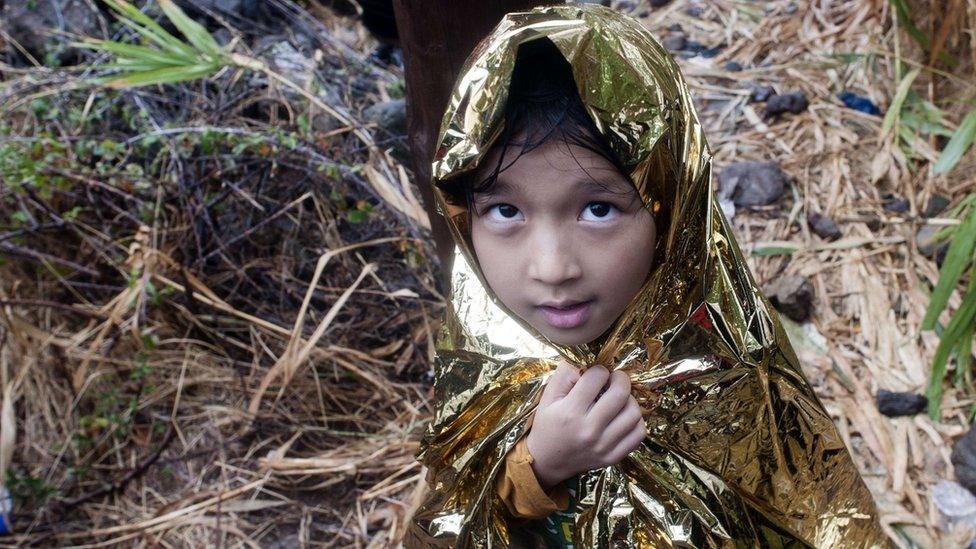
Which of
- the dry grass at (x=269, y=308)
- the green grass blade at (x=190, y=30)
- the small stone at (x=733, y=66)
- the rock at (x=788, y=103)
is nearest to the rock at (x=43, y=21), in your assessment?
the dry grass at (x=269, y=308)

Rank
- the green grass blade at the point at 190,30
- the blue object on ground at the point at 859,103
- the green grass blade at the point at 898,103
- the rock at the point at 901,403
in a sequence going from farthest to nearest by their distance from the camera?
the blue object on ground at the point at 859,103 < the green grass blade at the point at 898,103 < the green grass blade at the point at 190,30 < the rock at the point at 901,403

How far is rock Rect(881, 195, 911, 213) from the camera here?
260cm

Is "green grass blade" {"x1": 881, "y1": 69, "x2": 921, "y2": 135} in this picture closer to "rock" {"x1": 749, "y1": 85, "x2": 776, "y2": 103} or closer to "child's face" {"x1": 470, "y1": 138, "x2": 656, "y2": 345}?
"rock" {"x1": 749, "y1": 85, "x2": 776, "y2": 103}

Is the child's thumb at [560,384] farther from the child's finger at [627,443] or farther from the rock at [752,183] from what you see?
the rock at [752,183]

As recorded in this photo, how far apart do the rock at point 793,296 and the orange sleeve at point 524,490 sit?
1.46 m

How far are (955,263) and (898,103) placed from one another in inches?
37.3

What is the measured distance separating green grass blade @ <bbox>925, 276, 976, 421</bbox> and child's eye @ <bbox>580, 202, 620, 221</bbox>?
4.47 ft

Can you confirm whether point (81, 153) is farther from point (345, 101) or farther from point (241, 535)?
point (241, 535)

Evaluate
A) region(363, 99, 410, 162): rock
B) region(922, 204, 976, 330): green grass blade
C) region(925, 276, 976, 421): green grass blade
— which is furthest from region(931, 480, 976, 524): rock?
region(363, 99, 410, 162): rock

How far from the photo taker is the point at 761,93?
3143 millimetres

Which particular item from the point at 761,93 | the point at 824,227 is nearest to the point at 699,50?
the point at 761,93

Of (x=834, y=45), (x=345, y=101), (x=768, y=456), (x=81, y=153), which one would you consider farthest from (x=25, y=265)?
(x=834, y=45)

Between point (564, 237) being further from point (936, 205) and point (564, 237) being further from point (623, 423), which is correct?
point (936, 205)

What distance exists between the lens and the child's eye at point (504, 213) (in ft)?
3.34
